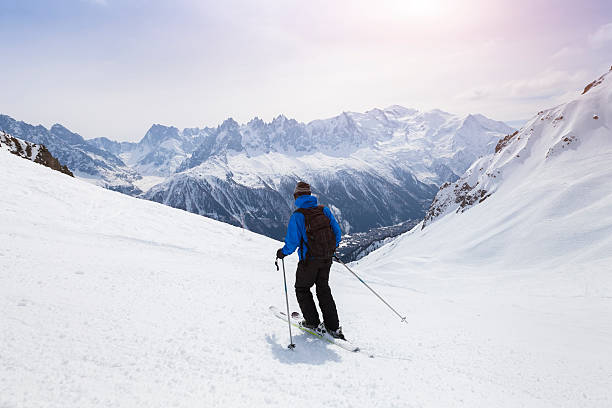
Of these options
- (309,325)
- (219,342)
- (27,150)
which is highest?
(27,150)

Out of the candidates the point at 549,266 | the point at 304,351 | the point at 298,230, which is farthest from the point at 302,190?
the point at 549,266

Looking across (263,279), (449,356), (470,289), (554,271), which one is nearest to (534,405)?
(449,356)

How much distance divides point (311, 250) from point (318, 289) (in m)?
0.87

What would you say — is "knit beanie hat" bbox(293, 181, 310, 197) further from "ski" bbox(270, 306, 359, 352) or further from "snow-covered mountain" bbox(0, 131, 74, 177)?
"snow-covered mountain" bbox(0, 131, 74, 177)

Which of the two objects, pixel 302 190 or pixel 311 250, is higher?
pixel 302 190

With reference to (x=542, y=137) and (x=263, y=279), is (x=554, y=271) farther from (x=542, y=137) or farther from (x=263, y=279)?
(x=542, y=137)

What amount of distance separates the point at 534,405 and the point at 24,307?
7904mm

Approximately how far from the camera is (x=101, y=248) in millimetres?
9867

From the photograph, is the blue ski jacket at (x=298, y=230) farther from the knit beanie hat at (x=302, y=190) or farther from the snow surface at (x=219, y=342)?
the snow surface at (x=219, y=342)

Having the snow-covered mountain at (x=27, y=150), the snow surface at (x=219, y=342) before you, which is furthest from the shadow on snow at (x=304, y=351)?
the snow-covered mountain at (x=27, y=150)

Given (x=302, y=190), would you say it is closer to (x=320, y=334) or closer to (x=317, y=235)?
(x=317, y=235)

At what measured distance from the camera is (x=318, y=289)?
20.3 ft

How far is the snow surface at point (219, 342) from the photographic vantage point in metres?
3.81

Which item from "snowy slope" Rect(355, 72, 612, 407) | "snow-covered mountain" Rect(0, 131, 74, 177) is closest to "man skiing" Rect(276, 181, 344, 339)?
"snowy slope" Rect(355, 72, 612, 407)
